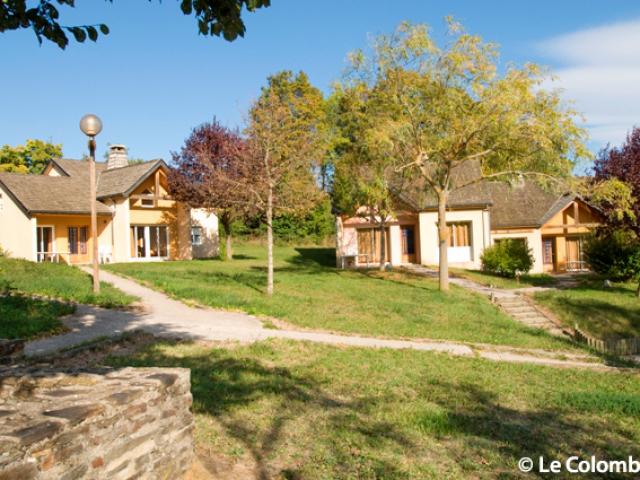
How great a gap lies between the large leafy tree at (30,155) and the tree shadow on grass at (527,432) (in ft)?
158

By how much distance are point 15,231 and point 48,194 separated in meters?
2.45

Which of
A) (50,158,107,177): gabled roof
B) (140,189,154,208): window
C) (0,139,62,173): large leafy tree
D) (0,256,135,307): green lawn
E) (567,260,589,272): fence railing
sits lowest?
(567,260,589,272): fence railing

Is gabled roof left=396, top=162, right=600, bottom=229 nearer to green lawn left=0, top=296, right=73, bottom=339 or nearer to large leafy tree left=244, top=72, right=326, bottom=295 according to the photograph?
large leafy tree left=244, top=72, right=326, bottom=295

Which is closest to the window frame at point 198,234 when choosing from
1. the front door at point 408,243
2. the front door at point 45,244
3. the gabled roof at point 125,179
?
the gabled roof at point 125,179

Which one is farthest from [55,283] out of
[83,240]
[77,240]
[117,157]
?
[117,157]

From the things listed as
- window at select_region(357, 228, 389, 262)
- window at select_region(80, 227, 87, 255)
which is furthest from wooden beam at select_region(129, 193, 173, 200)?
window at select_region(357, 228, 389, 262)

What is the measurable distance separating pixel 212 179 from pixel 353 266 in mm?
9289

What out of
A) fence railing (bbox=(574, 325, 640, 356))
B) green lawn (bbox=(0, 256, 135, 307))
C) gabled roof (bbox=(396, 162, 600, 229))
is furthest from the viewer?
gabled roof (bbox=(396, 162, 600, 229))

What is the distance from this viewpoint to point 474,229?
30.6m

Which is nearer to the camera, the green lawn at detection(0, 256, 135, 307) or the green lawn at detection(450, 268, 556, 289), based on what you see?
the green lawn at detection(0, 256, 135, 307)

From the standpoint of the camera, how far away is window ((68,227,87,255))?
2894 cm

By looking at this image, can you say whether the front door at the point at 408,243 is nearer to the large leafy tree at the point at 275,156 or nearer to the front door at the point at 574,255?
the front door at the point at 574,255

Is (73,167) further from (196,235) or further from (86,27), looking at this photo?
(86,27)

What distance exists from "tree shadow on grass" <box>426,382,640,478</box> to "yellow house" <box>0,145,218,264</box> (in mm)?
24524
